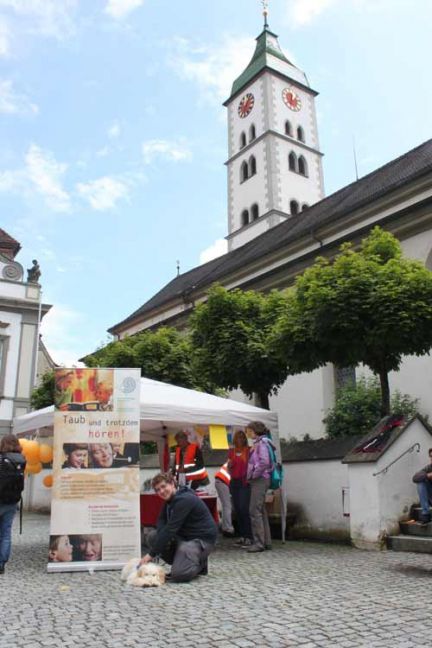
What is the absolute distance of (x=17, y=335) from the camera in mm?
28047

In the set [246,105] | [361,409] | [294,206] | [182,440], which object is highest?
[246,105]

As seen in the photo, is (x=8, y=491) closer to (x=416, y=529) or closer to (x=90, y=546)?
(x=90, y=546)

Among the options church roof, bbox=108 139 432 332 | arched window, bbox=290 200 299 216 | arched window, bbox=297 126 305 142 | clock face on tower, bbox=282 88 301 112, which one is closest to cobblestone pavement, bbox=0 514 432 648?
church roof, bbox=108 139 432 332

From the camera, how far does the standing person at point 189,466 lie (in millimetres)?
9586

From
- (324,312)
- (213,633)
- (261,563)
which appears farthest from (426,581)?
(324,312)

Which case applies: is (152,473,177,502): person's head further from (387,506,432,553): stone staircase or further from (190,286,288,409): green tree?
(190,286,288,409): green tree

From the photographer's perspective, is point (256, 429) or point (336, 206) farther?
point (336, 206)

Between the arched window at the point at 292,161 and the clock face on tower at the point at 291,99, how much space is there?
4623 millimetres

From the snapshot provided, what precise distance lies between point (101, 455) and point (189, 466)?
2.05m

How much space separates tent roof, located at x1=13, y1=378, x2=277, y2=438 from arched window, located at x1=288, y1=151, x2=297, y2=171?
3385cm

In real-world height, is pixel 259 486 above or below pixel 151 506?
above

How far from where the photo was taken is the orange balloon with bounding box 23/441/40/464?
948 centimetres

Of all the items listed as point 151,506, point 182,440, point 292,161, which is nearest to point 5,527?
point 151,506

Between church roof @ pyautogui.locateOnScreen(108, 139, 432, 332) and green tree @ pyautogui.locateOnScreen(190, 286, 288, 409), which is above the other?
church roof @ pyautogui.locateOnScreen(108, 139, 432, 332)
